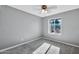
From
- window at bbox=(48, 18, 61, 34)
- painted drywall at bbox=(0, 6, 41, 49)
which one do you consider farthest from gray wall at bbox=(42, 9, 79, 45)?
painted drywall at bbox=(0, 6, 41, 49)

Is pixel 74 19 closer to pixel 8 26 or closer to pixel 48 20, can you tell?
pixel 48 20

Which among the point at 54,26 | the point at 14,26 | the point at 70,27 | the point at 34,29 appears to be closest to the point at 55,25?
the point at 54,26

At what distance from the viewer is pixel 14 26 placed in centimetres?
312

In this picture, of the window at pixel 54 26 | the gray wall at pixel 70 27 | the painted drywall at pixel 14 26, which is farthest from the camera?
the window at pixel 54 26

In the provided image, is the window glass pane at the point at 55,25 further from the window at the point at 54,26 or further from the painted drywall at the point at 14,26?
the painted drywall at the point at 14,26

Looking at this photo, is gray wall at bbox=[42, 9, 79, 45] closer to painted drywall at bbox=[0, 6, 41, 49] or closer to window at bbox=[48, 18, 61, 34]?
window at bbox=[48, 18, 61, 34]

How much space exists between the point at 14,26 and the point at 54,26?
3167 mm

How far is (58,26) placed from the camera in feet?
14.8

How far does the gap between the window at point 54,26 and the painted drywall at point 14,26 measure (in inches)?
65.0

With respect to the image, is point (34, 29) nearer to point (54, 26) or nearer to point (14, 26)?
point (54, 26)

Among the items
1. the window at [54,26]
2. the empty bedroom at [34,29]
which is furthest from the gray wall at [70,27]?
the window at [54,26]

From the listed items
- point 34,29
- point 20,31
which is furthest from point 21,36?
point 34,29

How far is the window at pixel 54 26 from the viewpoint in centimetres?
444

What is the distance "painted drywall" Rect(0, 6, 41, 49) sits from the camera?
265cm
